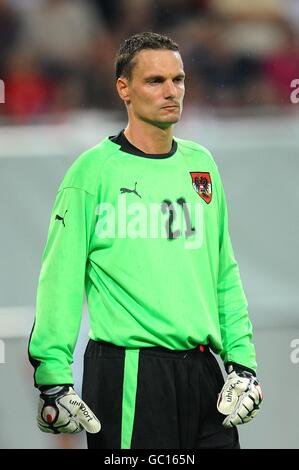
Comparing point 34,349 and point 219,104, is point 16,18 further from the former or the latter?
point 34,349

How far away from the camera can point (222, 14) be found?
273 inches

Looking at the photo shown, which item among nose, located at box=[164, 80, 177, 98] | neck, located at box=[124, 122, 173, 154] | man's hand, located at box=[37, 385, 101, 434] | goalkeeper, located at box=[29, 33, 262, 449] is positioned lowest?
man's hand, located at box=[37, 385, 101, 434]

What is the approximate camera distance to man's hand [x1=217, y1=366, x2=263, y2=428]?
10.6 ft

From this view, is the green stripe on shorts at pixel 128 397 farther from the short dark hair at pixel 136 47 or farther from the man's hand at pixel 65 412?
the short dark hair at pixel 136 47

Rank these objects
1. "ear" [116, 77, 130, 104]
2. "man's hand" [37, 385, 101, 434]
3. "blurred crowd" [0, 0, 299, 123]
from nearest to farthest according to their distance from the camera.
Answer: "man's hand" [37, 385, 101, 434], "ear" [116, 77, 130, 104], "blurred crowd" [0, 0, 299, 123]

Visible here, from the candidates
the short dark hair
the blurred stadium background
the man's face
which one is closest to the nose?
the man's face

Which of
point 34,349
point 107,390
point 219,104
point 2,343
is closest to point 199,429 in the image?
point 107,390

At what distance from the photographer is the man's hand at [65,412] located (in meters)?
3.11

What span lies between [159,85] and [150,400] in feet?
3.08

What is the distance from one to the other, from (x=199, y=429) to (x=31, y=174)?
79.5 inches

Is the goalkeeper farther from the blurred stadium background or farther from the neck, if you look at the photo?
the blurred stadium background

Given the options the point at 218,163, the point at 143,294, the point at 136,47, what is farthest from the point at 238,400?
the point at 218,163

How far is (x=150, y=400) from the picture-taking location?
10.7 feet

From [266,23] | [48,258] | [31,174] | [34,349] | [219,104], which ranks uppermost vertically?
[266,23]
